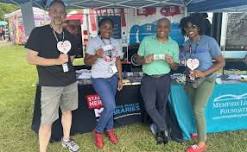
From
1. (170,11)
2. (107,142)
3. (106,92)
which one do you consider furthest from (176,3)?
(107,142)

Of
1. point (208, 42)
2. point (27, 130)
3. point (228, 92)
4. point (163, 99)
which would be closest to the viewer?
point (208, 42)

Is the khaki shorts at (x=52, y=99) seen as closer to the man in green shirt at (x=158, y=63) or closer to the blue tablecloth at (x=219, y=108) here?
the man in green shirt at (x=158, y=63)

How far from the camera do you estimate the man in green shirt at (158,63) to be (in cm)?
391

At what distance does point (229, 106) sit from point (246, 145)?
55 centimetres

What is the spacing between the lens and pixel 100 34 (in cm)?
404

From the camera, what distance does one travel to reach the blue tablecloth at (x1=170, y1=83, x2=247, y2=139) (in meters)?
4.36

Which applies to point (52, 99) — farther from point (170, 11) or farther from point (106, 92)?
point (170, 11)

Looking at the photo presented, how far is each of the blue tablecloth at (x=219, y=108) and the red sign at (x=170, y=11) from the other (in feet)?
7.68

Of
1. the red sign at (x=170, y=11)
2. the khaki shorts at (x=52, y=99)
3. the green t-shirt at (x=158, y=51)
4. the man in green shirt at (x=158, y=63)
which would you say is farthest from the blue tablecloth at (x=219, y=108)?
the red sign at (x=170, y=11)

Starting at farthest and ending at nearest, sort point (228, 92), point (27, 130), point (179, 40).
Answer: point (179, 40), point (27, 130), point (228, 92)

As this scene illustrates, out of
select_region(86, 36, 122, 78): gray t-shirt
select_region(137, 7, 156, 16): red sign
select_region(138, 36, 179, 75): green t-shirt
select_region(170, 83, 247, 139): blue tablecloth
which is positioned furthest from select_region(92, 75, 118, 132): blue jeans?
select_region(137, 7, 156, 16): red sign

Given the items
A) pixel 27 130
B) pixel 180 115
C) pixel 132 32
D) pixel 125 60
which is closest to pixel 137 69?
pixel 125 60

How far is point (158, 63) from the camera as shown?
13.0 ft

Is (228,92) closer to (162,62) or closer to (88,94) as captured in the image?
(162,62)
